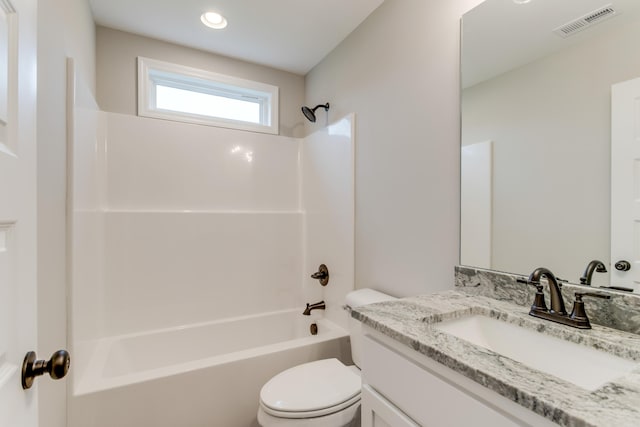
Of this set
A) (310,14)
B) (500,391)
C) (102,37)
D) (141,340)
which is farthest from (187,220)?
(500,391)

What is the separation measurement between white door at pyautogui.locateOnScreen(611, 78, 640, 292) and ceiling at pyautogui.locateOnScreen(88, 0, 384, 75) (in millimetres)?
1402

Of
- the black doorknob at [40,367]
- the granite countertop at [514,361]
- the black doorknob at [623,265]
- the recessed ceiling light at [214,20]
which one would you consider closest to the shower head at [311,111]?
the recessed ceiling light at [214,20]

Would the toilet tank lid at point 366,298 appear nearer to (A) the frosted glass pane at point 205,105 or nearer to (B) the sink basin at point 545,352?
(B) the sink basin at point 545,352

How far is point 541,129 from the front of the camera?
1.07 m

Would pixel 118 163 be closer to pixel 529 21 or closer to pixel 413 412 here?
pixel 413 412

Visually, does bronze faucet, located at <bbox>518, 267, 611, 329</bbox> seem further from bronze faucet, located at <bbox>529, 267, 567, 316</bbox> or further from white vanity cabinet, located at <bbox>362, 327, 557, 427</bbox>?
white vanity cabinet, located at <bbox>362, 327, 557, 427</bbox>

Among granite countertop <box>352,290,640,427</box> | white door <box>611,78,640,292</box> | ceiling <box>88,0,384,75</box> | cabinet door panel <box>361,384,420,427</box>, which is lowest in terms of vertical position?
cabinet door panel <box>361,384,420,427</box>

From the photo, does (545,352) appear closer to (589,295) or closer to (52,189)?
(589,295)

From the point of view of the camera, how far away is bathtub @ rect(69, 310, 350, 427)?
1.38 metres

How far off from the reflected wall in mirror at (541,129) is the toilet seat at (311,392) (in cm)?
80

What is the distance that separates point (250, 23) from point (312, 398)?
7.22 ft

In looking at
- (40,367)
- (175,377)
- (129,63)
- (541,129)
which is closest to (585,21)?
(541,129)

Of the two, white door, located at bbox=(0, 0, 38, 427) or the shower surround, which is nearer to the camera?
white door, located at bbox=(0, 0, 38, 427)

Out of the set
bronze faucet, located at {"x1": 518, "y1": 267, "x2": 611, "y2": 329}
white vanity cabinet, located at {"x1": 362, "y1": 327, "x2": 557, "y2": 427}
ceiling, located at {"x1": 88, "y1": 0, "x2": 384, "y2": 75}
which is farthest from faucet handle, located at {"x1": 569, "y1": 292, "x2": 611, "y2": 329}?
ceiling, located at {"x1": 88, "y1": 0, "x2": 384, "y2": 75}
